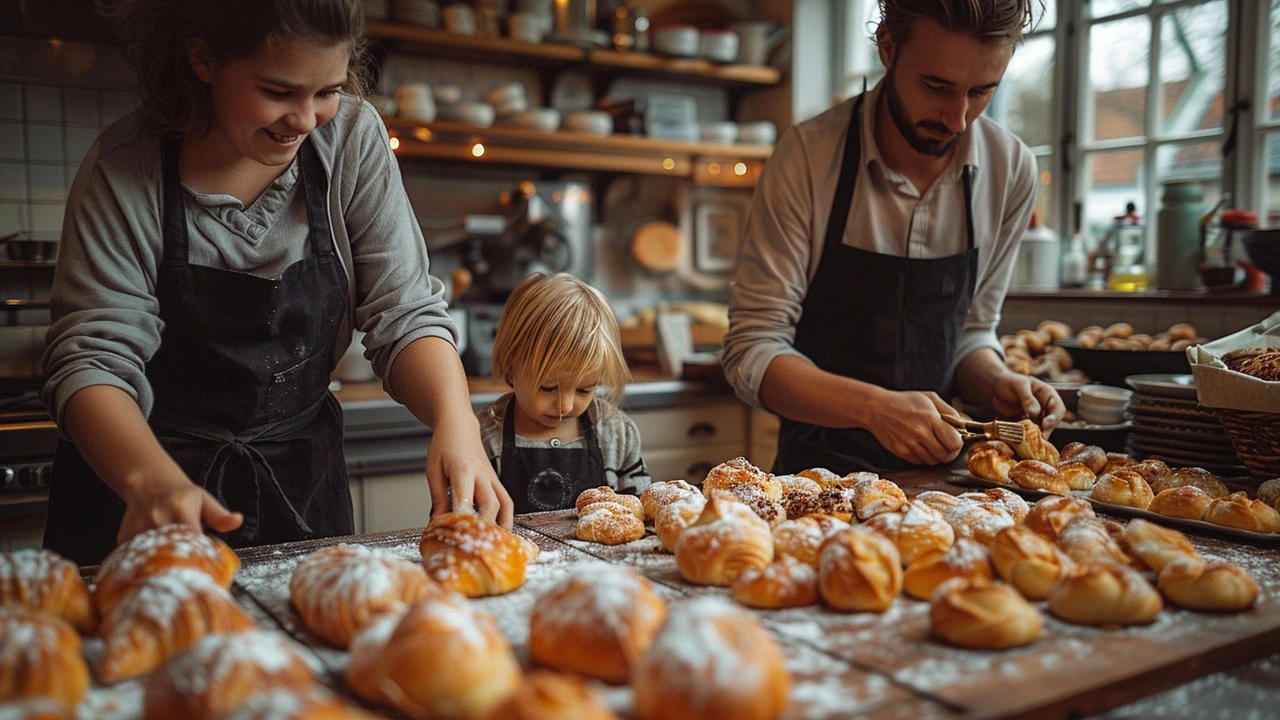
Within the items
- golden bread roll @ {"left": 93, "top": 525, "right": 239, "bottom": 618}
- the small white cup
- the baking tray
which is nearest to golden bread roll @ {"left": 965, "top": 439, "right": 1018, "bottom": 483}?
the baking tray

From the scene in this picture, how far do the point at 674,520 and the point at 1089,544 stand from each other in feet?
1.89

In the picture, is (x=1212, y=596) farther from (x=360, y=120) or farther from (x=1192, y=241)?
(x=1192, y=241)

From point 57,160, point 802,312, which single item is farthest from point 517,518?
point 57,160

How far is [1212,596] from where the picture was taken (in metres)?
1.16

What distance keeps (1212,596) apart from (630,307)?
377 cm

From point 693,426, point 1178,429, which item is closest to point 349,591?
point 1178,429

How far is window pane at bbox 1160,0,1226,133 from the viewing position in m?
3.40

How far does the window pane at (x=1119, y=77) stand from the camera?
3678 mm

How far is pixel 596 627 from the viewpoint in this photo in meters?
0.98

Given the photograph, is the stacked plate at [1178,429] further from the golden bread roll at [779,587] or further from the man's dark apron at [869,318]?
the golden bread roll at [779,587]

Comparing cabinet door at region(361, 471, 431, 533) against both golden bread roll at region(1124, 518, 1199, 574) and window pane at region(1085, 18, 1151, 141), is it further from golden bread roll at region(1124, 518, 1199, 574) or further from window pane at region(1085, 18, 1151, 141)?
window pane at region(1085, 18, 1151, 141)

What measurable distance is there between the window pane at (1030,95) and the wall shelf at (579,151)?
1087 millimetres

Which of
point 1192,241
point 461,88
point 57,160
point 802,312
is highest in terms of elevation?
point 461,88

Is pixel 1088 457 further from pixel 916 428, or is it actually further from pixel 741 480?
pixel 741 480
